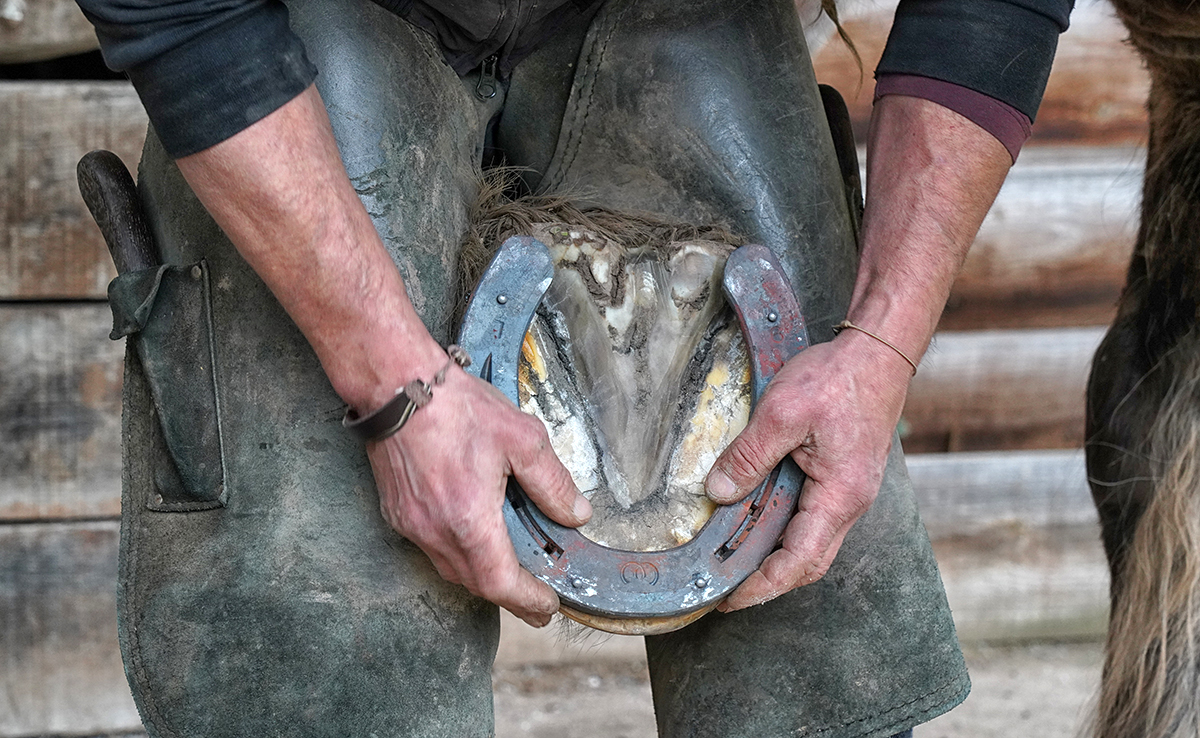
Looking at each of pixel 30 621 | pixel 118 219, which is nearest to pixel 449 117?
pixel 118 219

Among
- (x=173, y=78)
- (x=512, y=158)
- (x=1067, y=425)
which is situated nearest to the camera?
(x=173, y=78)

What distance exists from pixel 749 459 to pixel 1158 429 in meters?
0.48

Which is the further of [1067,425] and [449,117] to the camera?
[1067,425]

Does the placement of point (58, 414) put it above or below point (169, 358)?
below

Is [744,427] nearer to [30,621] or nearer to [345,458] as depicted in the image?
[345,458]

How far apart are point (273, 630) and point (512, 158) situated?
1.24 ft

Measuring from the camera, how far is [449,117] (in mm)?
726

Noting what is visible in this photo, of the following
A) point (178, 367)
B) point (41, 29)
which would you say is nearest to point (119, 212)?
point (178, 367)

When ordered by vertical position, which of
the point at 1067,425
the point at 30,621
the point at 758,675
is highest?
the point at 758,675

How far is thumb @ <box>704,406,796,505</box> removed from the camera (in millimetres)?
643

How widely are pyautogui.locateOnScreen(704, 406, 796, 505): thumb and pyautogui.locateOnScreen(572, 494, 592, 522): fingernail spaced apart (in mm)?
74

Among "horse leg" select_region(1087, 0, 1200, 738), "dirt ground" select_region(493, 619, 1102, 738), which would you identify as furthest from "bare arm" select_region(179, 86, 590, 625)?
"dirt ground" select_region(493, 619, 1102, 738)

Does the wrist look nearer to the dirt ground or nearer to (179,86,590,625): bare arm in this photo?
(179,86,590,625): bare arm

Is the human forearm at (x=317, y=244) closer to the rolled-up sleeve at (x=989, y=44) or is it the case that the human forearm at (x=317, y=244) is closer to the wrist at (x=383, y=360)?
the wrist at (x=383, y=360)
